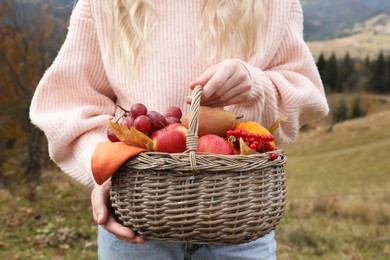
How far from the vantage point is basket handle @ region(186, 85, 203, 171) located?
1137 mm

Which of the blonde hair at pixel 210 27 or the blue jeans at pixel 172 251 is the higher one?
the blonde hair at pixel 210 27

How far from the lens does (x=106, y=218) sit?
139 cm

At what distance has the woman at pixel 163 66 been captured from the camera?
158 cm

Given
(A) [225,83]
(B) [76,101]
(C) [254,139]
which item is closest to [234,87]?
(A) [225,83]

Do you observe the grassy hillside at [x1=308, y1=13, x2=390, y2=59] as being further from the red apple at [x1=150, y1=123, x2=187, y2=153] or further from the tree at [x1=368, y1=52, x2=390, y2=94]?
the red apple at [x1=150, y1=123, x2=187, y2=153]

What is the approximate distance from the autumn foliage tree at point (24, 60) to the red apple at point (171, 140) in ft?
23.0

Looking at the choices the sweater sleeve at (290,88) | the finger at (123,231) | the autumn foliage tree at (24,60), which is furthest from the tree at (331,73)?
the finger at (123,231)

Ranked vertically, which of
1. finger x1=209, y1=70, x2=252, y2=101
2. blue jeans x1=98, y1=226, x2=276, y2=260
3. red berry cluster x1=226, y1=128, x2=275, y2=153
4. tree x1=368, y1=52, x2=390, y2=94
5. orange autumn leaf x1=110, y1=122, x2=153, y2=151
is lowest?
tree x1=368, y1=52, x2=390, y2=94

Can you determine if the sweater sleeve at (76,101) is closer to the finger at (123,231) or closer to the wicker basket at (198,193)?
the finger at (123,231)

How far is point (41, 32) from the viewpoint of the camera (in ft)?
26.3

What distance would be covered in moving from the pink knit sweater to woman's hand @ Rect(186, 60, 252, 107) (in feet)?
0.60

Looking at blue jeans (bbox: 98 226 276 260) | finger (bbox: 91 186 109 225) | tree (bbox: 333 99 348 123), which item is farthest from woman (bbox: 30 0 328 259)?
tree (bbox: 333 99 348 123)

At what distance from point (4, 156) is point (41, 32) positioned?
7.63ft

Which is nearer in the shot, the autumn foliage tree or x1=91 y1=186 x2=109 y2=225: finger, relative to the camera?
x1=91 y1=186 x2=109 y2=225: finger
